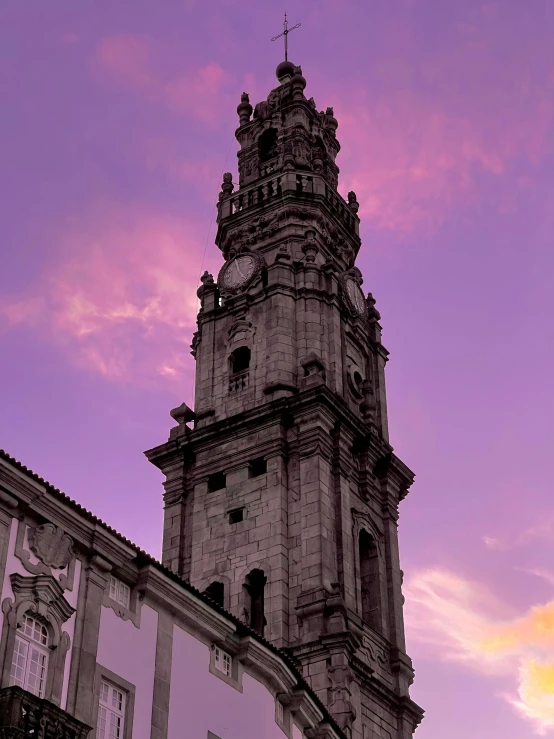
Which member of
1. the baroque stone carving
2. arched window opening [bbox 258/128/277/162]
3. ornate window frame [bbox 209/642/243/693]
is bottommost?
ornate window frame [bbox 209/642/243/693]

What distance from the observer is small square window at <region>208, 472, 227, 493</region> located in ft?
166

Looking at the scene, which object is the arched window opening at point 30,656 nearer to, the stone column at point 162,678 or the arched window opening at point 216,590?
the stone column at point 162,678

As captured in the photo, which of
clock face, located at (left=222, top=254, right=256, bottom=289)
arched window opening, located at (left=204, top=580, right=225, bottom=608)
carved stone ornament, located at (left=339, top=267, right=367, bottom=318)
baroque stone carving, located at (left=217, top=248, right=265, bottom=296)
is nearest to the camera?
arched window opening, located at (left=204, top=580, right=225, bottom=608)

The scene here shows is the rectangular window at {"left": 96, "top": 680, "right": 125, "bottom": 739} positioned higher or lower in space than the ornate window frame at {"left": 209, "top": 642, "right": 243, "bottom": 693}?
lower

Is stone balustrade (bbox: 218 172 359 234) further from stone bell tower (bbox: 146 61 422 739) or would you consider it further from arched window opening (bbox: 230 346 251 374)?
arched window opening (bbox: 230 346 251 374)

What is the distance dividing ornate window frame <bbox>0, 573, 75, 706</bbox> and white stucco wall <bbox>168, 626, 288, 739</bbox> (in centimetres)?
372

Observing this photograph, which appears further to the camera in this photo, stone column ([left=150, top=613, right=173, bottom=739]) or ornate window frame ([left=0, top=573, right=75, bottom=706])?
stone column ([left=150, top=613, right=173, bottom=739])

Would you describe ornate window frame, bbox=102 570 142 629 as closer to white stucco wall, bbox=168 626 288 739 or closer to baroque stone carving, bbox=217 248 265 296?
white stucco wall, bbox=168 626 288 739

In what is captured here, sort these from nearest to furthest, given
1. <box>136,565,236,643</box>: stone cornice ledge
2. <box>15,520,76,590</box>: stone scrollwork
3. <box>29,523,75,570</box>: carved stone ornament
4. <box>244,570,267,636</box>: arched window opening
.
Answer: <box>15,520,76,590</box>: stone scrollwork, <box>29,523,75,570</box>: carved stone ornament, <box>136,565,236,643</box>: stone cornice ledge, <box>244,570,267,636</box>: arched window opening

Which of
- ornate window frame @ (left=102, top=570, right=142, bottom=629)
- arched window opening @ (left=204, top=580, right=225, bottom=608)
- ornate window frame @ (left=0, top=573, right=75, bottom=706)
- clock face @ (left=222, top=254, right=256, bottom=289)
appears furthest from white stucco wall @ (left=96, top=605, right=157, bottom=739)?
clock face @ (left=222, top=254, right=256, bottom=289)

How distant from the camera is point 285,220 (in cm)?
5872

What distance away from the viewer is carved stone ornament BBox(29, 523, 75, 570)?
25562mm

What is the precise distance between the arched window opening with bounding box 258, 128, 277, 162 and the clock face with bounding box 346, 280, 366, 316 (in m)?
10.1

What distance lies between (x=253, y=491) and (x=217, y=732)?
2077 centimetres
